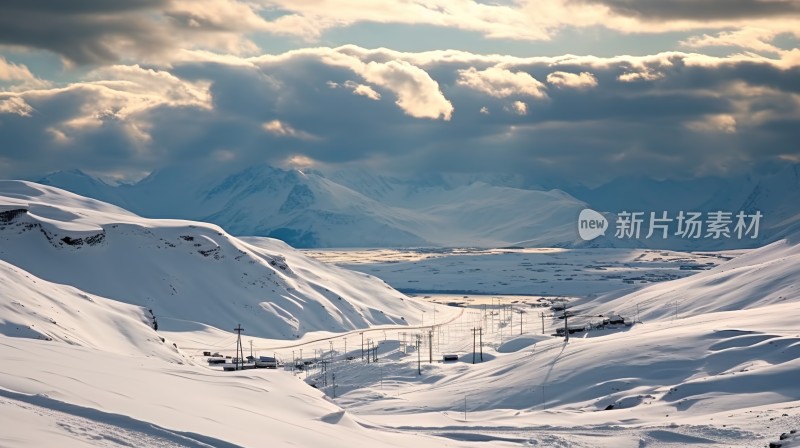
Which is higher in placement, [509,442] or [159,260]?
[159,260]

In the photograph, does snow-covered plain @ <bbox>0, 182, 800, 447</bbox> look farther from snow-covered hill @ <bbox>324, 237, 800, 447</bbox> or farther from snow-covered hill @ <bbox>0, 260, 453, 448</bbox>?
snow-covered hill @ <bbox>324, 237, 800, 447</bbox>

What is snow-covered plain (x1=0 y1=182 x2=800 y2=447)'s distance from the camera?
1943 inches

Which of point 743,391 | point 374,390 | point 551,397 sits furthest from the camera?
point 374,390

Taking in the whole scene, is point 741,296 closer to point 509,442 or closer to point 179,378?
point 509,442

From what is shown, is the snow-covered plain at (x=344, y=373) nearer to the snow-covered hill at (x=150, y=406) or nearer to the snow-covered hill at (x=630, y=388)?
the snow-covered hill at (x=150, y=406)

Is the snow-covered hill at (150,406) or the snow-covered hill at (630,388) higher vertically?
the snow-covered hill at (150,406)

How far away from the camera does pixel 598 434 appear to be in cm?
6606

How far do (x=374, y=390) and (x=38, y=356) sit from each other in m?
65.7

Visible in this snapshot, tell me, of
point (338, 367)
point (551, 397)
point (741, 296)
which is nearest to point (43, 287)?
point (338, 367)

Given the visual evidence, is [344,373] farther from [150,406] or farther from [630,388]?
[150,406]

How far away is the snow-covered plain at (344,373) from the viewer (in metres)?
49.3

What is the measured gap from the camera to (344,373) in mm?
140500

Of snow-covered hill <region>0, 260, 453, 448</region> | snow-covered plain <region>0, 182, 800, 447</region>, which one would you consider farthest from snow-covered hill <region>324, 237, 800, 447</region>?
snow-covered hill <region>0, 260, 453, 448</region>

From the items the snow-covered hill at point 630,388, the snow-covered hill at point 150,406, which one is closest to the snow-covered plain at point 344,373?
the snow-covered hill at point 150,406
